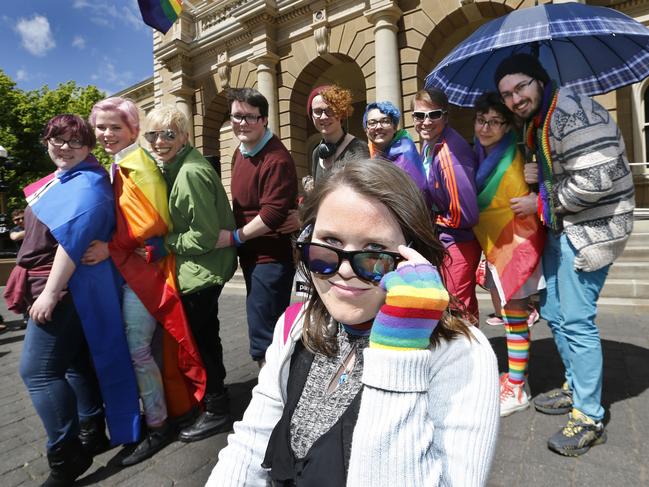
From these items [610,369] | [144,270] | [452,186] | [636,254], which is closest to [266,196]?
[144,270]

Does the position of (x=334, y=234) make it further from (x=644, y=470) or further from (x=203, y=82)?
(x=203, y=82)

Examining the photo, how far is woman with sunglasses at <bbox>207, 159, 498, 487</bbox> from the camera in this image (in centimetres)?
89

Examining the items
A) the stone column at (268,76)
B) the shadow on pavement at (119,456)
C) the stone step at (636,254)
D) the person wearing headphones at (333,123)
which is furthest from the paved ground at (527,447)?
the stone column at (268,76)

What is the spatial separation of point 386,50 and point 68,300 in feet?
32.5

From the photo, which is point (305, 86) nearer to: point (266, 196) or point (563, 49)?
point (563, 49)

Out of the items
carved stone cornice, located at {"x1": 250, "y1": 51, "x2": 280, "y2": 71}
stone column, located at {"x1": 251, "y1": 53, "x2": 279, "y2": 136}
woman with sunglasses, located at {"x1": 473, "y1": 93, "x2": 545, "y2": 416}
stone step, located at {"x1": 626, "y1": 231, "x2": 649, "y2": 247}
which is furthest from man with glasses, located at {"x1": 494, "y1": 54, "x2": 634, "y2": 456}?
carved stone cornice, located at {"x1": 250, "y1": 51, "x2": 280, "y2": 71}

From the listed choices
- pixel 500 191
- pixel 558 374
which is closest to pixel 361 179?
pixel 500 191

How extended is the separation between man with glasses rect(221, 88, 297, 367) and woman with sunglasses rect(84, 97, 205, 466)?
448 millimetres

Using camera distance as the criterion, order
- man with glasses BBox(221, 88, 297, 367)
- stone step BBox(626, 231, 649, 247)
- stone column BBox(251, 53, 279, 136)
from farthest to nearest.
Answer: stone column BBox(251, 53, 279, 136) → stone step BBox(626, 231, 649, 247) → man with glasses BBox(221, 88, 297, 367)

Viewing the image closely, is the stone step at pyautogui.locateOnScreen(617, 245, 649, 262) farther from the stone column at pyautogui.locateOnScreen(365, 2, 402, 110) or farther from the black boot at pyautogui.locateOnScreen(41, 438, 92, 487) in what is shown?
the black boot at pyautogui.locateOnScreen(41, 438, 92, 487)

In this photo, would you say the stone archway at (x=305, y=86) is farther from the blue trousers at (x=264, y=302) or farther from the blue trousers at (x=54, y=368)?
the blue trousers at (x=54, y=368)

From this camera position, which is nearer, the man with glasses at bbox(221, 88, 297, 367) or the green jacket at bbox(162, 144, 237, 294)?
the green jacket at bbox(162, 144, 237, 294)

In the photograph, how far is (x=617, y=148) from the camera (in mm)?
2076

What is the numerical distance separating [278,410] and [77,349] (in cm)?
168
